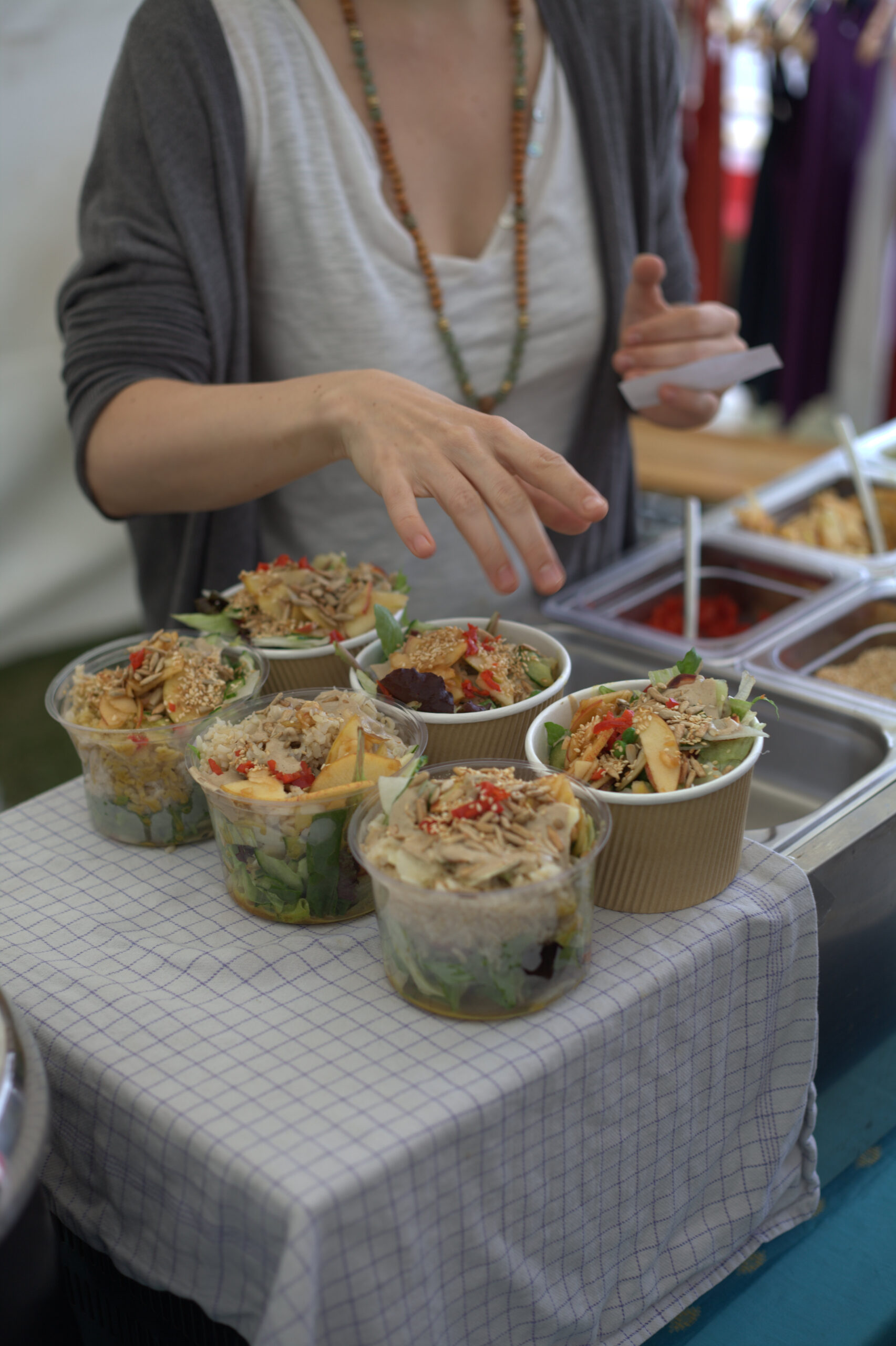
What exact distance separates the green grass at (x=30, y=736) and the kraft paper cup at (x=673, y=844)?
1.98 meters

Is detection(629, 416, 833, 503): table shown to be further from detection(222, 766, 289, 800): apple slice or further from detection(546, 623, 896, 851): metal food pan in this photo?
detection(222, 766, 289, 800): apple slice

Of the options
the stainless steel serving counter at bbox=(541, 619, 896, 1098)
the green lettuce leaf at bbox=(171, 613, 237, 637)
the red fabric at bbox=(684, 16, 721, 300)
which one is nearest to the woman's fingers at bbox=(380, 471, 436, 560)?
the green lettuce leaf at bbox=(171, 613, 237, 637)

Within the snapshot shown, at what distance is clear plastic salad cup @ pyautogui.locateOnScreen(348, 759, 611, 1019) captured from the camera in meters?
0.75

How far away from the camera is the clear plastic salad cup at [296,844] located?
86 cm

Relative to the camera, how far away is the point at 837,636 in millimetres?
1647

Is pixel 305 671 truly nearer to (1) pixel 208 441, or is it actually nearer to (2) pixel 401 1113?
(1) pixel 208 441

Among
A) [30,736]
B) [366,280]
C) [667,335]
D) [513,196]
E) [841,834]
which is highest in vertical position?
[513,196]

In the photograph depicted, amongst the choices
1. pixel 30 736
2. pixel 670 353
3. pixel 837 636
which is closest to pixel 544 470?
pixel 670 353

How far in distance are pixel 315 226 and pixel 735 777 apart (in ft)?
3.38

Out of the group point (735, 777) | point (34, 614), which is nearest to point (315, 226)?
point (735, 777)

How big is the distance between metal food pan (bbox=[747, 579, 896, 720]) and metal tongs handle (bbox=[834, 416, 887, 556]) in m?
0.17

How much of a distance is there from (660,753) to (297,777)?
30 cm

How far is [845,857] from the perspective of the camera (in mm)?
1027

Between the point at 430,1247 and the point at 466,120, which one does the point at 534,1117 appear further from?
the point at 466,120
